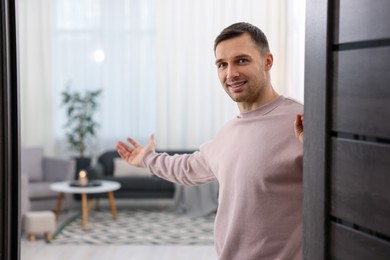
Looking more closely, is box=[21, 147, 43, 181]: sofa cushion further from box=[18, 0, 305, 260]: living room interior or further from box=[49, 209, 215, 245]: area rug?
box=[49, 209, 215, 245]: area rug

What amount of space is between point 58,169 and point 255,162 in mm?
5966

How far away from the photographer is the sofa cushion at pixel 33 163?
7565 mm

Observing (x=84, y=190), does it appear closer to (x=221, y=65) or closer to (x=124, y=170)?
(x=124, y=170)

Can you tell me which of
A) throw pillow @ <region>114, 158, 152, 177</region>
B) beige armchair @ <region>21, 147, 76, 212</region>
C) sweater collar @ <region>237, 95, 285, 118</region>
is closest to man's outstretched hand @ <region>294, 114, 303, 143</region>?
sweater collar @ <region>237, 95, 285, 118</region>

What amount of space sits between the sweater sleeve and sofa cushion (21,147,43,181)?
18.1ft

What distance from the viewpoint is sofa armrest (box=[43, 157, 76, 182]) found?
7.39m

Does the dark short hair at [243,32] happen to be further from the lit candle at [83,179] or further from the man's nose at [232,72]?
the lit candle at [83,179]

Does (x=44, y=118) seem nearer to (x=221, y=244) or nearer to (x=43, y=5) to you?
(x=43, y=5)

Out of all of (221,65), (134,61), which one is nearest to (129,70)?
(134,61)

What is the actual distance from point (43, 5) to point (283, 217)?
6.70 metres

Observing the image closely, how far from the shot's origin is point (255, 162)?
182 cm

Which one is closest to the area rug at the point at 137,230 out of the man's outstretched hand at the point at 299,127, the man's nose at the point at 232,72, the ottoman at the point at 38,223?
the ottoman at the point at 38,223

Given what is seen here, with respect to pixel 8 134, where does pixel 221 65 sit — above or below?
above

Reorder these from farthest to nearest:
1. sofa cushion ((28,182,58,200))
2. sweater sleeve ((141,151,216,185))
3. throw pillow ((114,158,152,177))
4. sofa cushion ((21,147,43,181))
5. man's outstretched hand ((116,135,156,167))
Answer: throw pillow ((114,158,152,177))
sofa cushion ((21,147,43,181))
sofa cushion ((28,182,58,200))
man's outstretched hand ((116,135,156,167))
sweater sleeve ((141,151,216,185))
